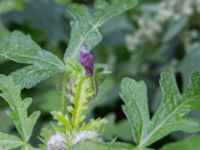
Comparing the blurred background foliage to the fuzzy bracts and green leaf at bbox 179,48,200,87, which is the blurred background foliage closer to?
green leaf at bbox 179,48,200,87

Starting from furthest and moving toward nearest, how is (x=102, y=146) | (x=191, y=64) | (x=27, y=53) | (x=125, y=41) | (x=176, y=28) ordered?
(x=125, y=41)
(x=176, y=28)
(x=191, y=64)
(x=27, y=53)
(x=102, y=146)

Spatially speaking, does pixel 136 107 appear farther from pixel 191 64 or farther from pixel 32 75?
pixel 191 64

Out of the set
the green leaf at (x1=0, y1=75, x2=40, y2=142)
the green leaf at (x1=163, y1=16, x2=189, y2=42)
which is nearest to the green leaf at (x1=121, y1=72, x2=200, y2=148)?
the green leaf at (x1=0, y1=75, x2=40, y2=142)

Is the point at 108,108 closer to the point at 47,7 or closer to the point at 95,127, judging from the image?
the point at 47,7

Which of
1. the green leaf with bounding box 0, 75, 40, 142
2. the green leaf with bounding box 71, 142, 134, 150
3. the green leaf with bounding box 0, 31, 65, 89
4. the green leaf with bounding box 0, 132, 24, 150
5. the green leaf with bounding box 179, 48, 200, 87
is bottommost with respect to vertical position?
the green leaf with bounding box 179, 48, 200, 87

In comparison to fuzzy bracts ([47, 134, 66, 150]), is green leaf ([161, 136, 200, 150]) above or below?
below

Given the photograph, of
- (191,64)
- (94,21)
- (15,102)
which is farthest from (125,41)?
(15,102)
